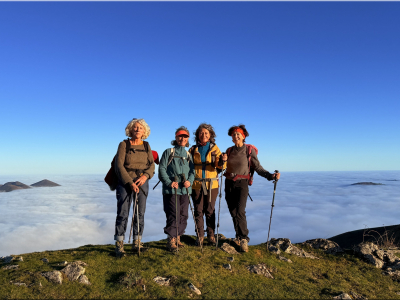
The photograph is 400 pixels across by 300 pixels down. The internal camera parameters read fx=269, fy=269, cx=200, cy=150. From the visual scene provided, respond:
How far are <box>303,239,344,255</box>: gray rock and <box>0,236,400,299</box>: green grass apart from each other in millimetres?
779

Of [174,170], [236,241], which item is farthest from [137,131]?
[236,241]

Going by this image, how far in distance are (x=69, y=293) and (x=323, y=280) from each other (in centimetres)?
578

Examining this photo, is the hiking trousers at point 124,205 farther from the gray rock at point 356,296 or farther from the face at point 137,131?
the gray rock at point 356,296

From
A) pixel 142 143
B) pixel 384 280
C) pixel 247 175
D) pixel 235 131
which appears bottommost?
pixel 384 280

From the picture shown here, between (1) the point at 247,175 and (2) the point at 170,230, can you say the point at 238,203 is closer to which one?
(1) the point at 247,175

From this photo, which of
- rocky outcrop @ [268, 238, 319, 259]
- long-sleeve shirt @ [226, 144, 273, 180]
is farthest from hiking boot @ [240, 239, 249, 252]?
long-sleeve shirt @ [226, 144, 273, 180]

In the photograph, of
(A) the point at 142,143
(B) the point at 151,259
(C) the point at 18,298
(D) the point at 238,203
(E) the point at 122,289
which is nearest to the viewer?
(C) the point at 18,298

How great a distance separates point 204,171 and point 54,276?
411 cm

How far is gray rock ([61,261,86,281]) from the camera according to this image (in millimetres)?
5562

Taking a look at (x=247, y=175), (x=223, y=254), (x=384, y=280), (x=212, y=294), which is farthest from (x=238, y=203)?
(x=384, y=280)

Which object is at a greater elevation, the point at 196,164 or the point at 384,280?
the point at 196,164

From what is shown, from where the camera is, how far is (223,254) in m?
7.24

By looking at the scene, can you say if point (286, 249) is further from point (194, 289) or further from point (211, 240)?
point (194, 289)

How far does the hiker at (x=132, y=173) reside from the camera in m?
6.49
